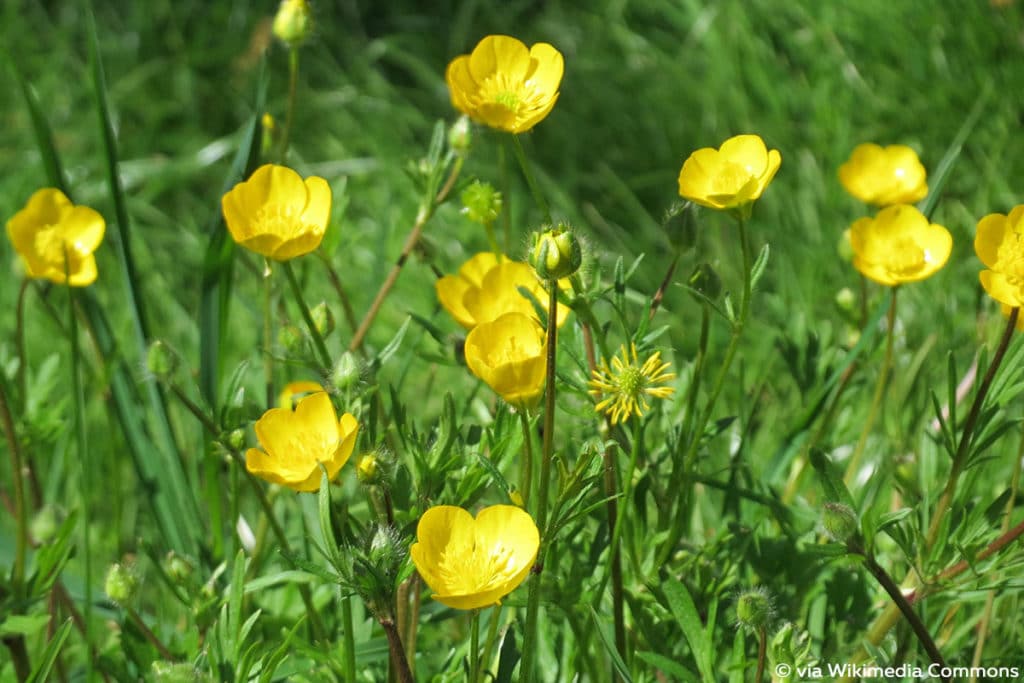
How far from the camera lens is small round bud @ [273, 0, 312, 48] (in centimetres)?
147

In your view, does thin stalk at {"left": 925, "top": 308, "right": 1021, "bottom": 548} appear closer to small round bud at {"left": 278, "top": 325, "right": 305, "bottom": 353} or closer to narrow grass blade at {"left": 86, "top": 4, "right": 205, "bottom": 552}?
small round bud at {"left": 278, "top": 325, "right": 305, "bottom": 353}

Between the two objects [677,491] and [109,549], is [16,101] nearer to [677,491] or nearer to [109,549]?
[109,549]

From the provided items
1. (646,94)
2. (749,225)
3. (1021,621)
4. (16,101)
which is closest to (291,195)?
(1021,621)

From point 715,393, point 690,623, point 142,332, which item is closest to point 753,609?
point 690,623

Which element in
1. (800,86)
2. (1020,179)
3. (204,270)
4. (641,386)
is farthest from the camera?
(800,86)

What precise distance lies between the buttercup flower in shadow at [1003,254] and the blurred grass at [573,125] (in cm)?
68

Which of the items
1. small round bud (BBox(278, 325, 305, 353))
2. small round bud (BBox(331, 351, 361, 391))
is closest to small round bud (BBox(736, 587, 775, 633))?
small round bud (BBox(331, 351, 361, 391))

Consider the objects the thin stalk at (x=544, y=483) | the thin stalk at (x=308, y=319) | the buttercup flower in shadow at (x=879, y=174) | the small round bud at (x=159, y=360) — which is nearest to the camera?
the thin stalk at (x=544, y=483)

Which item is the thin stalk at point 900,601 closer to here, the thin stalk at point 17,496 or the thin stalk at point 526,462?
the thin stalk at point 526,462

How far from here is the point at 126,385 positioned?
5.22 ft

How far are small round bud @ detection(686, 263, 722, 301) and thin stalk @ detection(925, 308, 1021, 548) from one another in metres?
0.28

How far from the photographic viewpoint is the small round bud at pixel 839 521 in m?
1.05

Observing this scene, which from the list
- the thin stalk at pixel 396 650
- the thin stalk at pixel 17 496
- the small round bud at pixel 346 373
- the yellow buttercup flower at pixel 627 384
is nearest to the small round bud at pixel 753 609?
the yellow buttercup flower at pixel 627 384

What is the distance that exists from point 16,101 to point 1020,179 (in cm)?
220
